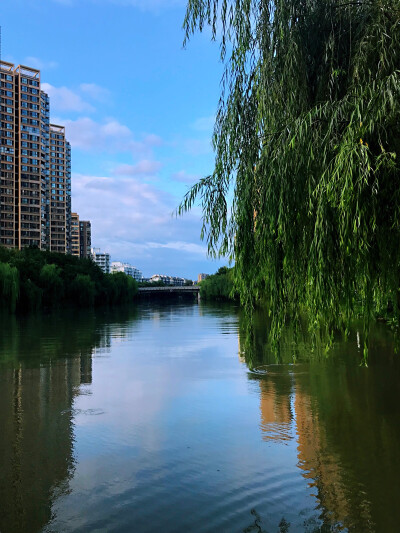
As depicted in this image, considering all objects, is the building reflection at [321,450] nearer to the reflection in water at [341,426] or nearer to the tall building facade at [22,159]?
the reflection in water at [341,426]

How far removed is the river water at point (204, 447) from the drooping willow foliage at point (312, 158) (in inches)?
48.8

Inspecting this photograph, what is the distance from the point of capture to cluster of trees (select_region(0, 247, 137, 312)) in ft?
165

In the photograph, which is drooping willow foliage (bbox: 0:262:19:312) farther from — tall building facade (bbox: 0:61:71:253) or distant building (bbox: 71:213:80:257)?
distant building (bbox: 71:213:80:257)

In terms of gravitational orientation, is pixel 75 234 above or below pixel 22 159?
below

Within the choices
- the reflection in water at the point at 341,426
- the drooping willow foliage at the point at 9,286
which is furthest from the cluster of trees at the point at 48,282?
the reflection in water at the point at 341,426

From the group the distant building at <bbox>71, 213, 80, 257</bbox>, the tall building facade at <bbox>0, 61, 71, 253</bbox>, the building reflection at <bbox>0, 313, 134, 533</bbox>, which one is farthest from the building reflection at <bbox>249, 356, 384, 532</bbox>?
the distant building at <bbox>71, 213, 80, 257</bbox>

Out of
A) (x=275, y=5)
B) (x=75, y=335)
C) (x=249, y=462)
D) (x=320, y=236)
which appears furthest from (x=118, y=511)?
(x=75, y=335)

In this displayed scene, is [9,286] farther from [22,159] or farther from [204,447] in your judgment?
[22,159]

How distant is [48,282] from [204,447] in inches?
2161

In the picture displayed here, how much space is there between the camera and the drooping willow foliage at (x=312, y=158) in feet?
18.1

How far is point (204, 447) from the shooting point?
8367mm

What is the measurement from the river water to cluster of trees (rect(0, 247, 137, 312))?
1410 inches

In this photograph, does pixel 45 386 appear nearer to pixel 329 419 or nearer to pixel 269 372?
pixel 269 372

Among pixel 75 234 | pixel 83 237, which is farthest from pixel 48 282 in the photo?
pixel 83 237
